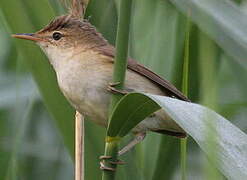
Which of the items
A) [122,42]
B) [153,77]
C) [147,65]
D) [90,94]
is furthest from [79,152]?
[122,42]

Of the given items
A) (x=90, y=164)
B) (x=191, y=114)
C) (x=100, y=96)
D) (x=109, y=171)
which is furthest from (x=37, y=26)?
(x=191, y=114)

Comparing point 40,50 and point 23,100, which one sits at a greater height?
point 40,50

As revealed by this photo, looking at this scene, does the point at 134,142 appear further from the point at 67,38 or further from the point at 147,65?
the point at 67,38

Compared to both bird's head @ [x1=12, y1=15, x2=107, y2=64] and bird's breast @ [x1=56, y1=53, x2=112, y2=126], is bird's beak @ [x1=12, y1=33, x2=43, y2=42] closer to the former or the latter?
bird's head @ [x1=12, y1=15, x2=107, y2=64]

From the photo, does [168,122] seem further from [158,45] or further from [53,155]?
[53,155]

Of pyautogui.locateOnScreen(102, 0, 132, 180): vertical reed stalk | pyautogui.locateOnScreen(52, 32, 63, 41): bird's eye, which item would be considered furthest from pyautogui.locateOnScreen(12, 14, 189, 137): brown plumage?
pyautogui.locateOnScreen(102, 0, 132, 180): vertical reed stalk

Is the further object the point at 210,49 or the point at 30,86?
the point at 30,86
